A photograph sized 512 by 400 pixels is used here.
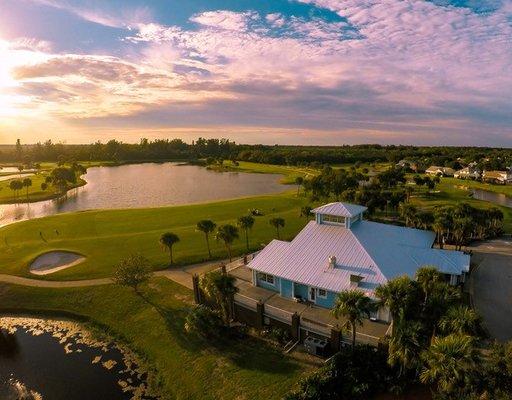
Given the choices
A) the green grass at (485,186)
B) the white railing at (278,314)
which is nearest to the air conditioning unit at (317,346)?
the white railing at (278,314)

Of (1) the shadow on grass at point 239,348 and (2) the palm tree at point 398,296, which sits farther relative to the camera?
(1) the shadow on grass at point 239,348

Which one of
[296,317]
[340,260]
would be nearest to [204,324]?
[296,317]

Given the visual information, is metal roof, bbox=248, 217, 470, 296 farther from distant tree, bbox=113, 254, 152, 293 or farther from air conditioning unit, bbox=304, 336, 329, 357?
distant tree, bbox=113, 254, 152, 293

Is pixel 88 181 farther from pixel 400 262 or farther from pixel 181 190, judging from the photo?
pixel 400 262

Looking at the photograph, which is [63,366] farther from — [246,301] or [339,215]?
[339,215]

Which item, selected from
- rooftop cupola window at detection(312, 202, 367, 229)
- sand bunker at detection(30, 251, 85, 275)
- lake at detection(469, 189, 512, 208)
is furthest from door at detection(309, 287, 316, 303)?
lake at detection(469, 189, 512, 208)

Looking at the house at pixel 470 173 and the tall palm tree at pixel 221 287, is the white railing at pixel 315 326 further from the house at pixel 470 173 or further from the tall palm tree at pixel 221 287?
the house at pixel 470 173

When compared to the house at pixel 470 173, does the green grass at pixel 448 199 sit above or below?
below
